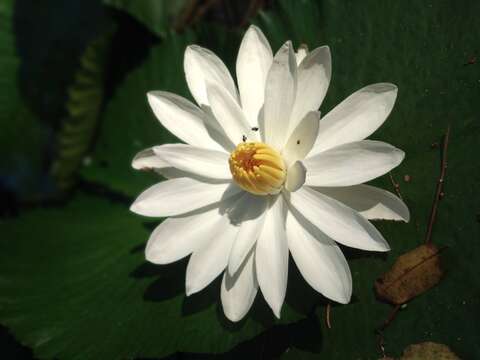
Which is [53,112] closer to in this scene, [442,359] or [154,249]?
[154,249]

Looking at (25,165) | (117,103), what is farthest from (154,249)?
(25,165)

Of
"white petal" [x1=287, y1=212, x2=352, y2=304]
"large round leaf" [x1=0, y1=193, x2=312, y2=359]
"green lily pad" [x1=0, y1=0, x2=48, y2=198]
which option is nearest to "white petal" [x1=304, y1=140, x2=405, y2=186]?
"white petal" [x1=287, y1=212, x2=352, y2=304]

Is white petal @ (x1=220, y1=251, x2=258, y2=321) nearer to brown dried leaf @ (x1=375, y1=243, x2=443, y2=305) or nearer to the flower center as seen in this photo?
the flower center

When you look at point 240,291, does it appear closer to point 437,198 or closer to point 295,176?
point 295,176

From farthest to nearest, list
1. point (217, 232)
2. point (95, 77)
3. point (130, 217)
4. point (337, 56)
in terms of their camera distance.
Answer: point (95, 77)
point (130, 217)
point (337, 56)
point (217, 232)

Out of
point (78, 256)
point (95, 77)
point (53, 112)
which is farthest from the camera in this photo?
point (53, 112)
